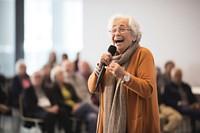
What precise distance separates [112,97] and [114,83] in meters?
0.08

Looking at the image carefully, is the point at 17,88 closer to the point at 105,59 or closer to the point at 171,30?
the point at 171,30

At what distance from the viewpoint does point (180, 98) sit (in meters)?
5.65

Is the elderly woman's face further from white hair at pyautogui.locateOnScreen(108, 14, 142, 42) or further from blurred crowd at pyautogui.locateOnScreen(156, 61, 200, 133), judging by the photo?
blurred crowd at pyautogui.locateOnScreen(156, 61, 200, 133)

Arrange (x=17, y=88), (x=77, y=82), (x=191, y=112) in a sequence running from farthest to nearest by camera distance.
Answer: (x=77, y=82)
(x=17, y=88)
(x=191, y=112)

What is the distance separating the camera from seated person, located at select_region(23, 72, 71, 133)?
16.9ft

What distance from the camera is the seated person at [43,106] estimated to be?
5.16 meters

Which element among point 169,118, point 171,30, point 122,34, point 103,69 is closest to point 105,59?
point 103,69

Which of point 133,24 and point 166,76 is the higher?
point 133,24

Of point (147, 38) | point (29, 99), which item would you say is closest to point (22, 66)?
point (29, 99)

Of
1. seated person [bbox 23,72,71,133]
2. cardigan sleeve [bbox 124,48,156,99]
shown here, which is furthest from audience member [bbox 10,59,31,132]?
cardigan sleeve [bbox 124,48,156,99]

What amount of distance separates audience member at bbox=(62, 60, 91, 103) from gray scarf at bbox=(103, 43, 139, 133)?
3.39 m

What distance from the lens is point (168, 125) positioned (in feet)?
18.0

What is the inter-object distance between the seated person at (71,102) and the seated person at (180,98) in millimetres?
1129

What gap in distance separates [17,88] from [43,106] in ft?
2.21
